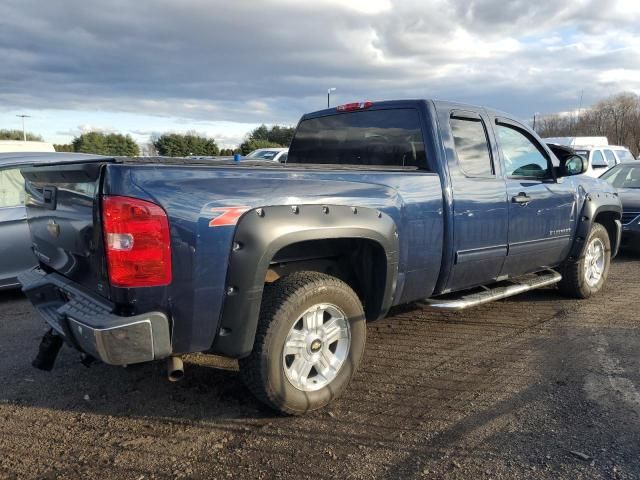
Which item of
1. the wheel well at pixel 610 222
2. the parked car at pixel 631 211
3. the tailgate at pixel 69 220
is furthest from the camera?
the parked car at pixel 631 211

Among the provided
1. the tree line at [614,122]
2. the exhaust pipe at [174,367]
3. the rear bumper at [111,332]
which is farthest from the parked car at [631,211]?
the tree line at [614,122]

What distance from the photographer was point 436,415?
11.0 ft

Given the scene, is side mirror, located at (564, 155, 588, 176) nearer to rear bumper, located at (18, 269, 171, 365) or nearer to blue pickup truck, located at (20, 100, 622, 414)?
blue pickup truck, located at (20, 100, 622, 414)

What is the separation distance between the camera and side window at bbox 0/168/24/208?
5.73 metres

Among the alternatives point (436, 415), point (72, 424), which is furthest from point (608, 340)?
point (72, 424)

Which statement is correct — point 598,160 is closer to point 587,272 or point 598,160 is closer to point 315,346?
point 587,272

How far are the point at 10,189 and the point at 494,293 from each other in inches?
200

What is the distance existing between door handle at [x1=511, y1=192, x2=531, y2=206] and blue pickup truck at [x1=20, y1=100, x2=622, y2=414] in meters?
0.02

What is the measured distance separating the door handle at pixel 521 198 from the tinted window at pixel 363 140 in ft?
3.41

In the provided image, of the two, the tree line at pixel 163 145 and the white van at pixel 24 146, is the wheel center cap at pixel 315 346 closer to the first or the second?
the white van at pixel 24 146

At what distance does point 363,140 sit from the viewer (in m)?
4.71

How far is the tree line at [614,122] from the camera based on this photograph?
51.2 m

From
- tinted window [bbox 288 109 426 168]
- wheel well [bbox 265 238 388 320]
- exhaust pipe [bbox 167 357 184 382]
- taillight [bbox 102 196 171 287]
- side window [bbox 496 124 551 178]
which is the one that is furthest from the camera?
side window [bbox 496 124 551 178]

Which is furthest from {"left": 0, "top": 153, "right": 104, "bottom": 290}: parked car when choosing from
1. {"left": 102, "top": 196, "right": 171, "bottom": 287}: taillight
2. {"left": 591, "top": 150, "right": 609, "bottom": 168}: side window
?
{"left": 591, "top": 150, "right": 609, "bottom": 168}: side window
